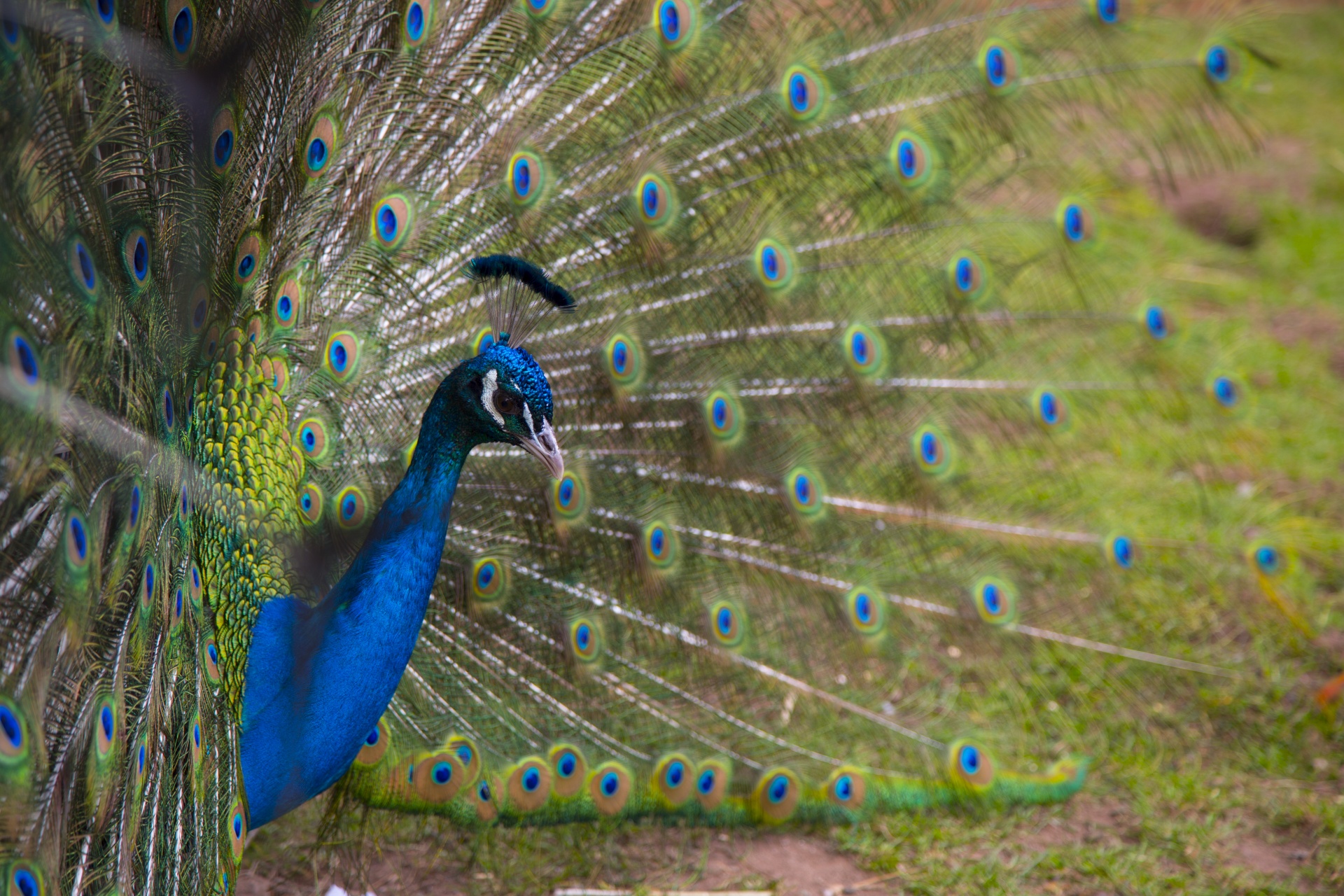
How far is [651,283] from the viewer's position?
7.27 ft

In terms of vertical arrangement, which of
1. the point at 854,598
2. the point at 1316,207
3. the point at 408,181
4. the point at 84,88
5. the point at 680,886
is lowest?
the point at 680,886

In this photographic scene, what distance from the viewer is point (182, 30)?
1336 millimetres

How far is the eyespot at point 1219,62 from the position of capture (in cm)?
239

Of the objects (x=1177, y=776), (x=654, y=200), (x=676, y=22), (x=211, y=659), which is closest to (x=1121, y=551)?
(x=1177, y=776)

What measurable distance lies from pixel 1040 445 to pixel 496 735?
1467mm

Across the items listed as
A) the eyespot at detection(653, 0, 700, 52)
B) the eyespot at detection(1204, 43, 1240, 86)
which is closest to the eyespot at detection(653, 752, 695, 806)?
the eyespot at detection(653, 0, 700, 52)

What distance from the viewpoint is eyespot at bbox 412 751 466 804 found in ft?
6.88

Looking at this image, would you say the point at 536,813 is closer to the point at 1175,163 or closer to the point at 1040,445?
the point at 1040,445

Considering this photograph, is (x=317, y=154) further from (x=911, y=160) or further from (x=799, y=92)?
(x=911, y=160)

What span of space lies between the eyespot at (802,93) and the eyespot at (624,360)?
565 millimetres

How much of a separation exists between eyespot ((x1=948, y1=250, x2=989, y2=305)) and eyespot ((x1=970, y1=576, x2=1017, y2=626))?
0.62 m

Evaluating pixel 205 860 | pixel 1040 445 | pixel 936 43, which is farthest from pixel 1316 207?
pixel 205 860

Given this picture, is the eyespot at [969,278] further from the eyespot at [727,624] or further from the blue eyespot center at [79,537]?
the blue eyespot center at [79,537]

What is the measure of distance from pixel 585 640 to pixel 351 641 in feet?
2.05
